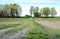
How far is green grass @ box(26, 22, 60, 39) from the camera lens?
1403 millimetres

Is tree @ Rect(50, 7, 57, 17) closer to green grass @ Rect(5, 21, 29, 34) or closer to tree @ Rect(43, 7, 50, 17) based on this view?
tree @ Rect(43, 7, 50, 17)

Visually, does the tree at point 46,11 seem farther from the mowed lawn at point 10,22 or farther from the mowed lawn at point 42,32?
the mowed lawn at point 10,22

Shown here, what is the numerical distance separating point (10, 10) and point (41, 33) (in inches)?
18.6

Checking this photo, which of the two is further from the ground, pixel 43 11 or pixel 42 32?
pixel 43 11

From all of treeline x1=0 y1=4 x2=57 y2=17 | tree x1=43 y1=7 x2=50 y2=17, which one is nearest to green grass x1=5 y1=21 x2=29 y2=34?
treeline x1=0 y1=4 x2=57 y2=17

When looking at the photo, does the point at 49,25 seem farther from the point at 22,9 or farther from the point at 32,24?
the point at 22,9

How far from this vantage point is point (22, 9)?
149 cm

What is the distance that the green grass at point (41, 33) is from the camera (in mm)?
1403

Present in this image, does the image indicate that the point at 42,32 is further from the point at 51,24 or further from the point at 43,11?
the point at 43,11

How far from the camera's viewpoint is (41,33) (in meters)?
1.45

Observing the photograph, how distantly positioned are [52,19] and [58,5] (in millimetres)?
190

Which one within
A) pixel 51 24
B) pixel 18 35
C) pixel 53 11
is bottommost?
pixel 18 35

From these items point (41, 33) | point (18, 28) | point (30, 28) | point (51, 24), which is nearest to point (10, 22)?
point (18, 28)

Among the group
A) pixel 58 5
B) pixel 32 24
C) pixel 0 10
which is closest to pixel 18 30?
pixel 32 24
